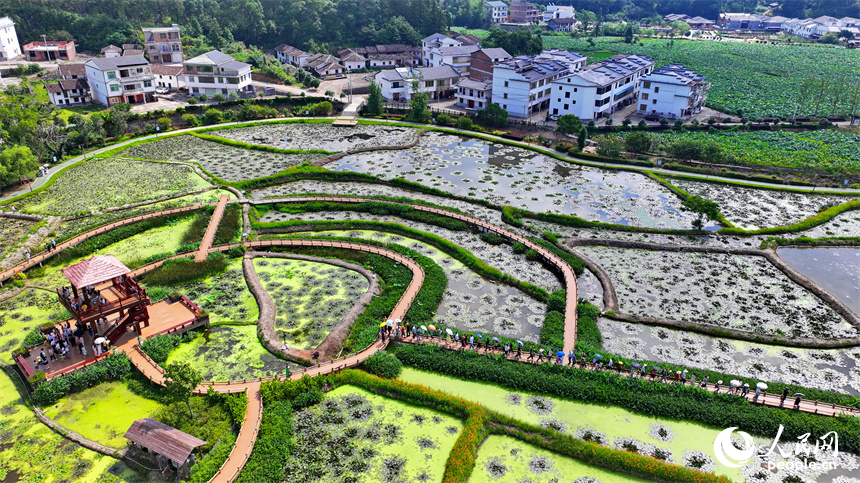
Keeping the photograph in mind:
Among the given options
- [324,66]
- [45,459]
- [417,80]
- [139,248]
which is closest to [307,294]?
[139,248]

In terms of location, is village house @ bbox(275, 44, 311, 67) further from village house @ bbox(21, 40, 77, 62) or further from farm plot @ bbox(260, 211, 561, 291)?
farm plot @ bbox(260, 211, 561, 291)

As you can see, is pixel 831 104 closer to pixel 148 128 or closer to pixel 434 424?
pixel 434 424

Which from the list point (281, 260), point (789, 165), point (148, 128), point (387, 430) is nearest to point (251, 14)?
point (148, 128)

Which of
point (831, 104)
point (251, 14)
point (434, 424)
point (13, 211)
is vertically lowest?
point (434, 424)

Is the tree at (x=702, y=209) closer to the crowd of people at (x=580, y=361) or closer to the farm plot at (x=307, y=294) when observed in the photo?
the crowd of people at (x=580, y=361)

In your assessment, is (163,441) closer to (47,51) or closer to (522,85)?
(522,85)

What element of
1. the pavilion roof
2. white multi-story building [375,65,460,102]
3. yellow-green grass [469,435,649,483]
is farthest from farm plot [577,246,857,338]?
white multi-story building [375,65,460,102]
